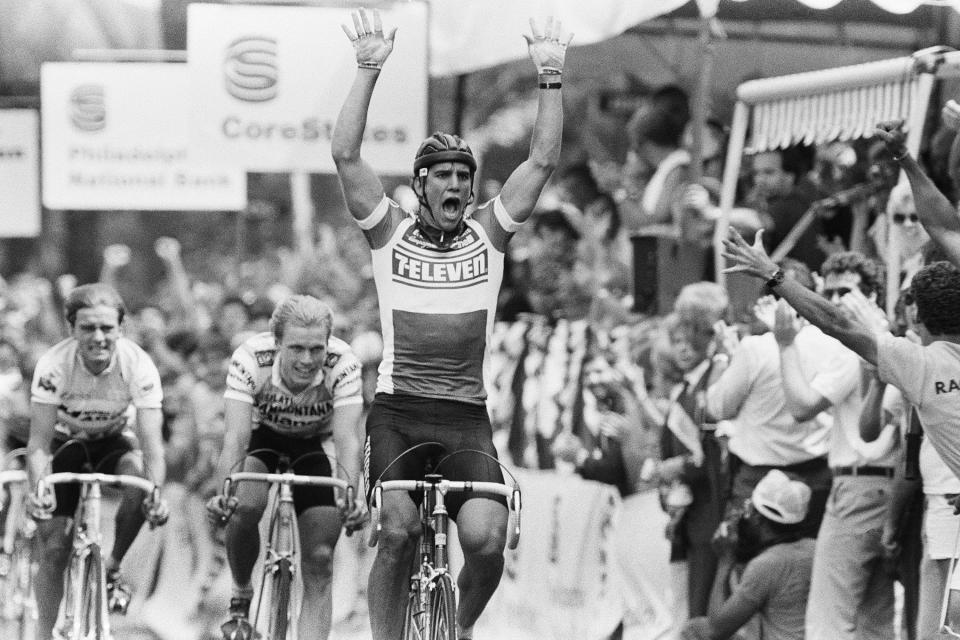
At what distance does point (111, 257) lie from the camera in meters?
18.3

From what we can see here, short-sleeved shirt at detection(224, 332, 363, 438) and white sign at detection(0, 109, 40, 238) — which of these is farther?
white sign at detection(0, 109, 40, 238)

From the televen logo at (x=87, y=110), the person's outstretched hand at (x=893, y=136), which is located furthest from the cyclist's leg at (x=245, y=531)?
the televen logo at (x=87, y=110)

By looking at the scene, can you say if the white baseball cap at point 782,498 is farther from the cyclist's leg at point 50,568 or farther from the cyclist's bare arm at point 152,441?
the cyclist's leg at point 50,568

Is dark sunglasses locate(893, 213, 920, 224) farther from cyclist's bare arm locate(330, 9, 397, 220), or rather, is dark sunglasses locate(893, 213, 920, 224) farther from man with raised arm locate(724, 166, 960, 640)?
cyclist's bare arm locate(330, 9, 397, 220)

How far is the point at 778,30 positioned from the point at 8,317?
8813mm

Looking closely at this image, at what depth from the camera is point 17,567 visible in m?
13.2

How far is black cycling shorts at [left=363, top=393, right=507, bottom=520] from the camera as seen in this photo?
8.36 metres

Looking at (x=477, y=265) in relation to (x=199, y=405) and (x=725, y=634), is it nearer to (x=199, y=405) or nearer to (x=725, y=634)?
(x=725, y=634)

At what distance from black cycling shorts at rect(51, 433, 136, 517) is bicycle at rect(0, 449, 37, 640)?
1.79ft

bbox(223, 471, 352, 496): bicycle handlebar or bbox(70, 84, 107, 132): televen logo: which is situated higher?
bbox(70, 84, 107, 132): televen logo

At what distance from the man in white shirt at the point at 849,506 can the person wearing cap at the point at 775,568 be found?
0.29 m

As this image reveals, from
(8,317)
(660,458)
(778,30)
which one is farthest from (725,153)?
(8,317)

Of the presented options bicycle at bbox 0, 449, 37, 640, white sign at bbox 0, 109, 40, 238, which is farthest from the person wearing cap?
white sign at bbox 0, 109, 40, 238

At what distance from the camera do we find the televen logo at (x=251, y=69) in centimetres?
1371
